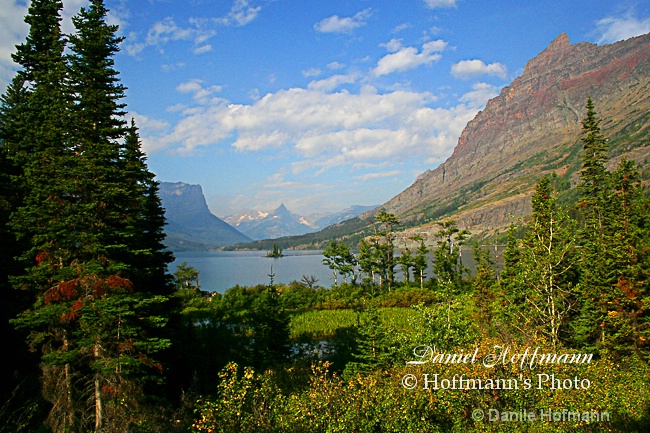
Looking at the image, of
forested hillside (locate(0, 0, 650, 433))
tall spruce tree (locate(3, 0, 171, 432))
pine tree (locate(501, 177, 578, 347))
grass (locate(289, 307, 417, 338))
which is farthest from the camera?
grass (locate(289, 307, 417, 338))

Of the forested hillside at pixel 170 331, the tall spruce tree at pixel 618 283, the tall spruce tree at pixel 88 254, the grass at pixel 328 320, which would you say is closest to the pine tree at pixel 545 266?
the forested hillside at pixel 170 331

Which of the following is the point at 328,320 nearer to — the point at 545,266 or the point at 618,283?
the point at 618,283

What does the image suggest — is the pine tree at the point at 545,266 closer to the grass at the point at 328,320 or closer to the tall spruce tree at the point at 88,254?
the tall spruce tree at the point at 88,254

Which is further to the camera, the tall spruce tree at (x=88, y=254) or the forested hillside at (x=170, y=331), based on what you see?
the tall spruce tree at (x=88, y=254)

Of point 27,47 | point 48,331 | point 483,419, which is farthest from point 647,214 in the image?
point 27,47

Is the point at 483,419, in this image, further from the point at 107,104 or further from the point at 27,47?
the point at 27,47

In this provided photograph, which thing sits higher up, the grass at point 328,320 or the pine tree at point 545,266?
the pine tree at point 545,266

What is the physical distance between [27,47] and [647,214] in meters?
34.9

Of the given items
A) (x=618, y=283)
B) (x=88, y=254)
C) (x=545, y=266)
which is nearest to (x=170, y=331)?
(x=88, y=254)

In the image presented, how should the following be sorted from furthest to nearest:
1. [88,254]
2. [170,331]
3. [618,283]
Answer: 1. [618,283]
2. [170,331]
3. [88,254]

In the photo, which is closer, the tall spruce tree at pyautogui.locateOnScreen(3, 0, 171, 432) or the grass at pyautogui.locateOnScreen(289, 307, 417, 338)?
the tall spruce tree at pyautogui.locateOnScreen(3, 0, 171, 432)

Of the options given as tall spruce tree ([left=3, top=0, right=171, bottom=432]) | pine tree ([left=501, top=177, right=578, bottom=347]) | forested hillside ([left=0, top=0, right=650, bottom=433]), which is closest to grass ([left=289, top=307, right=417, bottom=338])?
forested hillside ([left=0, top=0, right=650, bottom=433])

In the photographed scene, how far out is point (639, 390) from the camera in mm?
10578

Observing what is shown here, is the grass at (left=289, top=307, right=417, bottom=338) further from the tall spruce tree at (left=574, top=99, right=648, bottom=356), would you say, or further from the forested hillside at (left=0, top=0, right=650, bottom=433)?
the tall spruce tree at (left=574, top=99, right=648, bottom=356)
